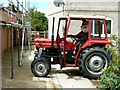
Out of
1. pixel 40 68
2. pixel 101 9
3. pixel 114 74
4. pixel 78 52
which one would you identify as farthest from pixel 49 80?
pixel 101 9

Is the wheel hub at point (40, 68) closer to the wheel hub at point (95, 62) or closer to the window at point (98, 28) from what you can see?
the wheel hub at point (95, 62)

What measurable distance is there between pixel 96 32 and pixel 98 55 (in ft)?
5.01

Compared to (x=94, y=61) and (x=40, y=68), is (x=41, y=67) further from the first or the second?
(x=94, y=61)

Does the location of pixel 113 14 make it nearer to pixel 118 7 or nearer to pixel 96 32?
pixel 118 7

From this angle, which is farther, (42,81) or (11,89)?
(42,81)

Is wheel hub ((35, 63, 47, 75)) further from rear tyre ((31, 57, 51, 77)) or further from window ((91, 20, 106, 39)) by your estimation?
window ((91, 20, 106, 39))

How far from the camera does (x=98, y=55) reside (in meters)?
10.2

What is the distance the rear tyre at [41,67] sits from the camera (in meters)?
10.1

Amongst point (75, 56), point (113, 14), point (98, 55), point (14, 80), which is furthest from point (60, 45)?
point (113, 14)

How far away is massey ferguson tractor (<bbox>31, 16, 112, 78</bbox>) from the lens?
1011 cm

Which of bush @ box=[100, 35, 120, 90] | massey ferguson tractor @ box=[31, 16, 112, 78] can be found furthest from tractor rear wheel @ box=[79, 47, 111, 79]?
bush @ box=[100, 35, 120, 90]

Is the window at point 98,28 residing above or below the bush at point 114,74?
above

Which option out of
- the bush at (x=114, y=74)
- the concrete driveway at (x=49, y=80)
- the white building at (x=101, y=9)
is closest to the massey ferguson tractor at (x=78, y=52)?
the concrete driveway at (x=49, y=80)

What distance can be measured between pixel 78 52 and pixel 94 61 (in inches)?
25.3
